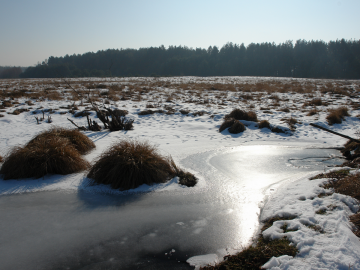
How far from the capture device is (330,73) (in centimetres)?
6825

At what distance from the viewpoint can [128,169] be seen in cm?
437

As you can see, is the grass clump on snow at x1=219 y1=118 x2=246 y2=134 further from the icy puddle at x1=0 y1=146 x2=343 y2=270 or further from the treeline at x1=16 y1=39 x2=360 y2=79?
the treeline at x1=16 y1=39 x2=360 y2=79

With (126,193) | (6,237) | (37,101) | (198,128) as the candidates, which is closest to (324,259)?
(126,193)

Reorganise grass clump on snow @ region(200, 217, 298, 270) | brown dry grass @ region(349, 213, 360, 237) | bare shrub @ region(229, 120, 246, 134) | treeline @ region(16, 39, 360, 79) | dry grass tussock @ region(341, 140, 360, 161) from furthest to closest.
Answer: treeline @ region(16, 39, 360, 79), bare shrub @ region(229, 120, 246, 134), dry grass tussock @ region(341, 140, 360, 161), brown dry grass @ region(349, 213, 360, 237), grass clump on snow @ region(200, 217, 298, 270)

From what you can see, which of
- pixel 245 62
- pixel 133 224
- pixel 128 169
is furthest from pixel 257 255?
pixel 245 62

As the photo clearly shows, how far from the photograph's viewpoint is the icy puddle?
98.7 inches

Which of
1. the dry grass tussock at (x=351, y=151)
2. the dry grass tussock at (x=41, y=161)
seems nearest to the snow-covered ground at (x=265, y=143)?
the dry grass tussock at (x=41, y=161)

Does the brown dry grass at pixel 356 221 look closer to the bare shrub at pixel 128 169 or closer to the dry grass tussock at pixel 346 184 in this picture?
the dry grass tussock at pixel 346 184

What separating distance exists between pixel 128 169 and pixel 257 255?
9.13 feet

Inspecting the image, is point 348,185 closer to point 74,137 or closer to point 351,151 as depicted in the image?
point 351,151

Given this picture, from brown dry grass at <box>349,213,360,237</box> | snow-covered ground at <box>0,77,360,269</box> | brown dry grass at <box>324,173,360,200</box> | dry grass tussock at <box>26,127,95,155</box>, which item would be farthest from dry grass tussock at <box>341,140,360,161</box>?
dry grass tussock at <box>26,127,95,155</box>

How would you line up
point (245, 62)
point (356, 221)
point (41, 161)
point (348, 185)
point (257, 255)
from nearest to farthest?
point (257, 255) → point (356, 221) → point (348, 185) → point (41, 161) → point (245, 62)

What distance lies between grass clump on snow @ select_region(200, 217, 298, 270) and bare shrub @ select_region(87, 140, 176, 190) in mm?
2366

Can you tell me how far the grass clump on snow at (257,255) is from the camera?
2273mm
